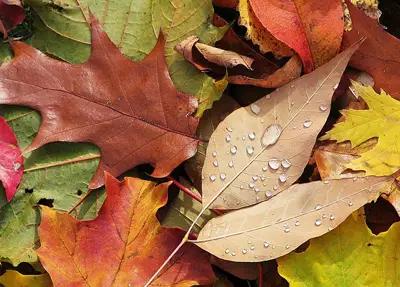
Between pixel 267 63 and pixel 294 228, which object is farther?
pixel 267 63

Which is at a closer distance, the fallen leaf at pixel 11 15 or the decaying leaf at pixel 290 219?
the decaying leaf at pixel 290 219

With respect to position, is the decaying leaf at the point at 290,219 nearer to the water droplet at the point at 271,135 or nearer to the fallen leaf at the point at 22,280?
the water droplet at the point at 271,135

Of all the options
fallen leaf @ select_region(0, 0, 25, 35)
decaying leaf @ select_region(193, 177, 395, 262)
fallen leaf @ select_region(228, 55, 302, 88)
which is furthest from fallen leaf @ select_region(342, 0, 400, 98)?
fallen leaf @ select_region(0, 0, 25, 35)

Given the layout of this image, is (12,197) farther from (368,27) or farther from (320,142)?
(368,27)

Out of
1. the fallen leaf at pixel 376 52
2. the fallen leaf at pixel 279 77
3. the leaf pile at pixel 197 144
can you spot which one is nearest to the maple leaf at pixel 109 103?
the leaf pile at pixel 197 144

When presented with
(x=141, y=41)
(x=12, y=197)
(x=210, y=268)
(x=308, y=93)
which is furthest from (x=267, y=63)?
(x=12, y=197)

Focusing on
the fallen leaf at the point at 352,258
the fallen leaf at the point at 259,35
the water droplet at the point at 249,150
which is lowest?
the fallen leaf at the point at 352,258

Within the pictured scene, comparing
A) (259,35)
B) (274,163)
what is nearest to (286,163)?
(274,163)
